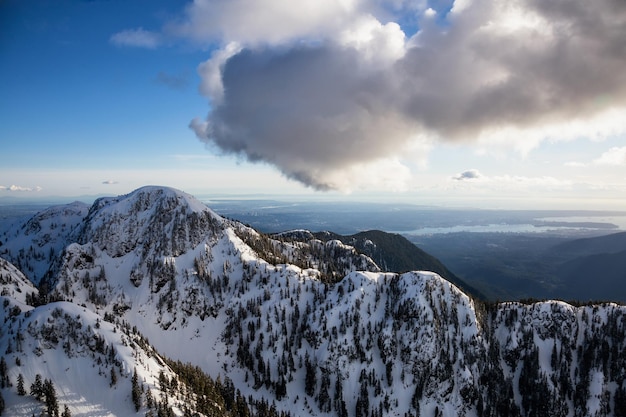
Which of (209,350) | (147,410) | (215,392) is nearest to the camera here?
(147,410)

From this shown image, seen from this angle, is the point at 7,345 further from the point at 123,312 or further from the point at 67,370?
the point at 123,312

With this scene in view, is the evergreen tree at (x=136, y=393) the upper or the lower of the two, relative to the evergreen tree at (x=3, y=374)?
lower

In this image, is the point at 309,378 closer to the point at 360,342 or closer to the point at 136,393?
the point at 360,342

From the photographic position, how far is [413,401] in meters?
160

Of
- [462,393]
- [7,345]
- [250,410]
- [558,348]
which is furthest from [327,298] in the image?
[7,345]

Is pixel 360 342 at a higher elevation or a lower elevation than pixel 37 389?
lower

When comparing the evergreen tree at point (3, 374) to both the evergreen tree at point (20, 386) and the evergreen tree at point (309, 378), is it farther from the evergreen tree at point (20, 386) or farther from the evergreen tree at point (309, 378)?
the evergreen tree at point (309, 378)

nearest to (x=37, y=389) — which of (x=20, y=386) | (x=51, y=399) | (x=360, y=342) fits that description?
(x=20, y=386)

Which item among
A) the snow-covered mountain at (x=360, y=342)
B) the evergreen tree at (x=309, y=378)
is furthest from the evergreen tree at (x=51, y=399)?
the evergreen tree at (x=309, y=378)

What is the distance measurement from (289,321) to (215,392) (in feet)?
173

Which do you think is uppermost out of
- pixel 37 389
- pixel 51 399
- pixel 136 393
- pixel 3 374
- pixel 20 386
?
pixel 3 374

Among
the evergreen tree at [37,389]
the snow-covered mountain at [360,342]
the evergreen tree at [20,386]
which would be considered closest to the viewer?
the evergreen tree at [20,386]

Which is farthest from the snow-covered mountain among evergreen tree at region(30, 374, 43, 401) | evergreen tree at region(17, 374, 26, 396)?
evergreen tree at region(17, 374, 26, 396)

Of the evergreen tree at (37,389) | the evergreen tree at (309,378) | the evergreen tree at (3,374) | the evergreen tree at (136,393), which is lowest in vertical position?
the evergreen tree at (309,378)
